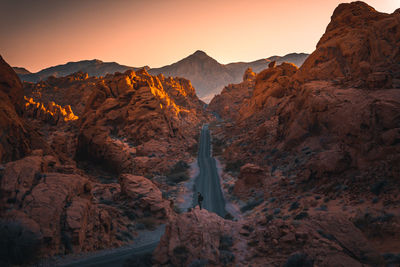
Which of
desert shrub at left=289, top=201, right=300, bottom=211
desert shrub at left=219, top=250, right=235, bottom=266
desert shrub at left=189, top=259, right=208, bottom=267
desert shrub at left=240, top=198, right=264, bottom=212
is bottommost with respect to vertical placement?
desert shrub at left=240, top=198, right=264, bottom=212

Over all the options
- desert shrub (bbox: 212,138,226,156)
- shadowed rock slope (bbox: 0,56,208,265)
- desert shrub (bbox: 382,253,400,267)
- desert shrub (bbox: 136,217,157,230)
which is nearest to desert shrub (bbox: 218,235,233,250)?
desert shrub (bbox: 382,253,400,267)

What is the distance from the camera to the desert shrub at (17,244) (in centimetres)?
1071

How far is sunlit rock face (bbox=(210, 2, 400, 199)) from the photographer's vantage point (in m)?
17.6

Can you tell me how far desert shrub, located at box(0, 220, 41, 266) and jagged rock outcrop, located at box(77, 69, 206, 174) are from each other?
2110cm

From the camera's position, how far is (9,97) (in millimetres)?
23000

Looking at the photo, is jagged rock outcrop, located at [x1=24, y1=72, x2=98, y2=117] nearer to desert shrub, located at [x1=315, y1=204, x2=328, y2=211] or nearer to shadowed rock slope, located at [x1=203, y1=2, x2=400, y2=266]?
shadowed rock slope, located at [x1=203, y1=2, x2=400, y2=266]

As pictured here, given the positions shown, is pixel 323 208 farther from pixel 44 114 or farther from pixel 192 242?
pixel 44 114

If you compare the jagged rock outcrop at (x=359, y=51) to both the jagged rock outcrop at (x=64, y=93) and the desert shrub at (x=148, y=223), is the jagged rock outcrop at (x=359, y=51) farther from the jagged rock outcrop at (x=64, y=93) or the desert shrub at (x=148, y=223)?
the jagged rock outcrop at (x=64, y=93)

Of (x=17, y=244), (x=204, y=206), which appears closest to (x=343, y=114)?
(x=204, y=206)

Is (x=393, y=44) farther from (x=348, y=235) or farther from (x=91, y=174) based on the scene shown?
(x=91, y=174)

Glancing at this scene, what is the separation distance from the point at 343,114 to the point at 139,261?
22663 millimetres

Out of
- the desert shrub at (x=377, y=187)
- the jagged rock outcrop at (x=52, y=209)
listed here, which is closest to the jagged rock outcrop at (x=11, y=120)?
the jagged rock outcrop at (x=52, y=209)

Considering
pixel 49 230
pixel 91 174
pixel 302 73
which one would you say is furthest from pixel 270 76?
pixel 49 230

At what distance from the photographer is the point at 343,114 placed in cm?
2239
